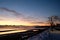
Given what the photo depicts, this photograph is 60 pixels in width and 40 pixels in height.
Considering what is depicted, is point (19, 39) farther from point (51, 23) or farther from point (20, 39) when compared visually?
point (51, 23)

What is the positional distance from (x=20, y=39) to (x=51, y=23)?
3342 mm

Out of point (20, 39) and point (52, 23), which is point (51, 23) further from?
point (20, 39)

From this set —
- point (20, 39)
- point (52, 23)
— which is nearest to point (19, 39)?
point (20, 39)

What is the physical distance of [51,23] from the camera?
8359mm

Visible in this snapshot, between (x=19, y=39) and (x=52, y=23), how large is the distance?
3384 mm

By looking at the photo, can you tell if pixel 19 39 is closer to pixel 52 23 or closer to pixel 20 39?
pixel 20 39

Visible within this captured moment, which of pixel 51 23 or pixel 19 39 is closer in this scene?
pixel 19 39

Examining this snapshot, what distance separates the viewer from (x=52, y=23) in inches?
326

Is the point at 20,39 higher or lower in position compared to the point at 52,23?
lower

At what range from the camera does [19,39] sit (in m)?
5.67

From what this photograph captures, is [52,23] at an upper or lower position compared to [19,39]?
upper

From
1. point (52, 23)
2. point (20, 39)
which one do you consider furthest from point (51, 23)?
point (20, 39)

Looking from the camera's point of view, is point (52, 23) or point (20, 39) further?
point (52, 23)

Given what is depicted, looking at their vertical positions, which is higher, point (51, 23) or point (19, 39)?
point (51, 23)
